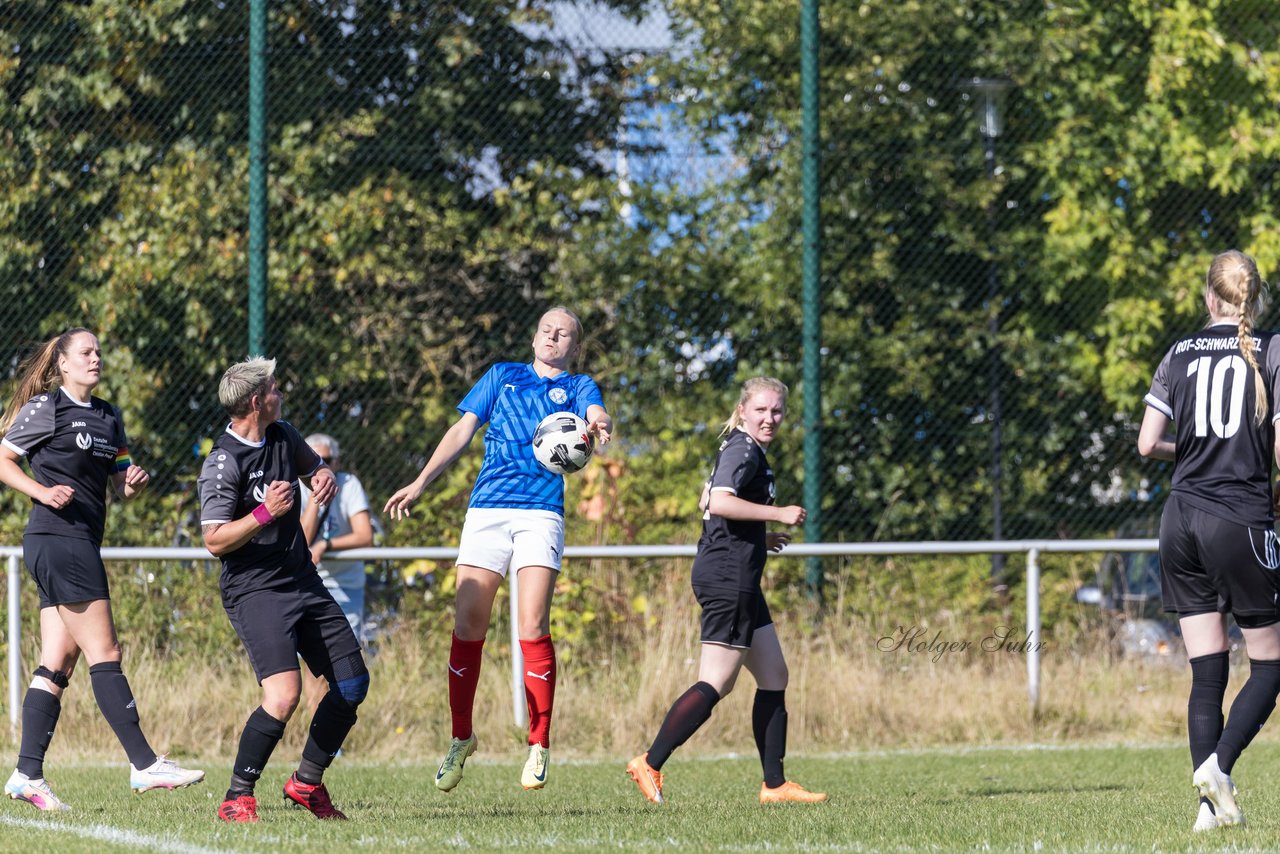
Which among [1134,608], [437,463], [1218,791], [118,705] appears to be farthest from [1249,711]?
[1134,608]

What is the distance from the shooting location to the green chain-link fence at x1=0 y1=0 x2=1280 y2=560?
10906 millimetres

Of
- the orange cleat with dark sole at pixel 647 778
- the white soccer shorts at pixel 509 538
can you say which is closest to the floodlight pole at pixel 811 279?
the orange cleat with dark sole at pixel 647 778

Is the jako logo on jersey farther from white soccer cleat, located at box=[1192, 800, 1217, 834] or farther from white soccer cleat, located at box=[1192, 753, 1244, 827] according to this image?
white soccer cleat, located at box=[1192, 800, 1217, 834]

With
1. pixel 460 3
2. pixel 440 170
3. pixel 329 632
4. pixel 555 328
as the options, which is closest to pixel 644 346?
pixel 440 170

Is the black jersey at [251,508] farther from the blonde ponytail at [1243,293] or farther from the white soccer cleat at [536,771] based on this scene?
the blonde ponytail at [1243,293]

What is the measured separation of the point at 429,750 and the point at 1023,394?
5038 millimetres

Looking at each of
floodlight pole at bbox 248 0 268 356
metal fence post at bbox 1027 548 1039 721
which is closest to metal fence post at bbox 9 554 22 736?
floodlight pole at bbox 248 0 268 356

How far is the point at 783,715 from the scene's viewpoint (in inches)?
263

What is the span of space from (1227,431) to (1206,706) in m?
→ 0.90

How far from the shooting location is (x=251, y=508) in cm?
570

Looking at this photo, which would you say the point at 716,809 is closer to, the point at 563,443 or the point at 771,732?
the point at 771,732

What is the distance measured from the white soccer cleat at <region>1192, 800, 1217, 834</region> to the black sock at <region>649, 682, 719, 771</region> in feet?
6.38

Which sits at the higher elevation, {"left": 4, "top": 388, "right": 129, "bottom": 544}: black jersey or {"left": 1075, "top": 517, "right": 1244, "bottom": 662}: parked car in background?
{"left": 4, "top": 388, "right": 129, "bottom": 544}: black jersey

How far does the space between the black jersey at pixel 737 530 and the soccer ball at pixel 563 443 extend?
0.57 meters
